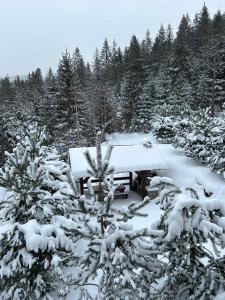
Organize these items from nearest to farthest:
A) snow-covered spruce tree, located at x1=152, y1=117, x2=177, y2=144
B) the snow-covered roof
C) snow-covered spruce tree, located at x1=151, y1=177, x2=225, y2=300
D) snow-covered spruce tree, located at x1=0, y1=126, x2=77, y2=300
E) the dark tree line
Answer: snow-covered spruce tree, located at x1=151, y1=177, x2=225, y2=300 → snow-covered spruce tree, located at x1=0, y1=126, x2=77, y2=300 → the snow-covered roof → snow-covered spruce tree, located at x1=152, y1=117, x2=177, y2=144 → the dark tree line

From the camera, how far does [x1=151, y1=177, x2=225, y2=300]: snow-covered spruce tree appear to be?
15.8ft

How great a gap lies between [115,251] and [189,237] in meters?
1.28

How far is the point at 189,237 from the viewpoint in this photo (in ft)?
17.0

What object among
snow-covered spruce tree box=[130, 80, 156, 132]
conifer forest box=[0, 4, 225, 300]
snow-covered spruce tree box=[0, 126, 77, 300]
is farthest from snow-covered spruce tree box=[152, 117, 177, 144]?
snow-covered spruce tree box=[0, 126, 77, 300]

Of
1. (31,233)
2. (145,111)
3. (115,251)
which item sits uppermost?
(145,111)

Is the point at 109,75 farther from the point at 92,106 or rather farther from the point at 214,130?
the point at 214,130

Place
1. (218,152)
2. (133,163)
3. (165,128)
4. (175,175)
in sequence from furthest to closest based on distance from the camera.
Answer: (165,128)
(175,175)
(133,163)
(218,152)

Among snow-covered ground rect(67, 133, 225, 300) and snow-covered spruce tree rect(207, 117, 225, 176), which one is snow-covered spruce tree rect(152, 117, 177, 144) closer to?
snow-covered ground rect(67, 133, 225, 300)

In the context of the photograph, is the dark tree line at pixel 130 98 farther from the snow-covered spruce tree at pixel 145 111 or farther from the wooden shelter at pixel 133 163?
the wooden shelter at pixel 133 163

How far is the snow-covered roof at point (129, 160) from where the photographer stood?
16.0m

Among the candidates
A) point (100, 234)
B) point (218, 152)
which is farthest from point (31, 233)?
point (218, 152)

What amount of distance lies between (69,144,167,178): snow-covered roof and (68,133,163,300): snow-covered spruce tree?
9938mm

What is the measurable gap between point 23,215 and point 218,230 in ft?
15.0

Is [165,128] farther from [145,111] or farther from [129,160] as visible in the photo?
[145,111]
